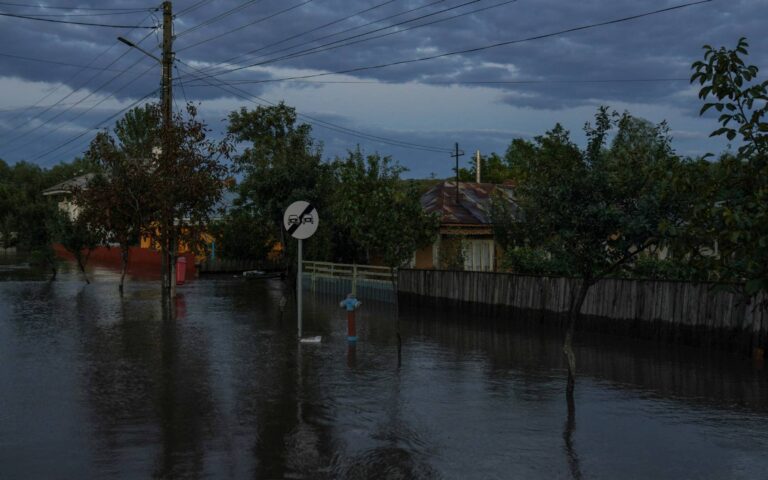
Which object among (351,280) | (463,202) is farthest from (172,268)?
(463,202)

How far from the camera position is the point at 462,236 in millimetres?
31406

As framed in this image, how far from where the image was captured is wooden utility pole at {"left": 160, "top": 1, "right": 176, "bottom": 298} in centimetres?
2749

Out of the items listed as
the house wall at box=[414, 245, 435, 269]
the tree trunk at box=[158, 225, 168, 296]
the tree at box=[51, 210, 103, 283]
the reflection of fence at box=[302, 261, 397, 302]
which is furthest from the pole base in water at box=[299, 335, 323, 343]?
the tree at box=[51, 210, 103, 283]

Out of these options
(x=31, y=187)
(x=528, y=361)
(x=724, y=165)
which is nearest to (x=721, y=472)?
(x=724, y=165)

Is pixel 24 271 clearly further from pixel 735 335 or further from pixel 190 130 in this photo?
pixel 735 335

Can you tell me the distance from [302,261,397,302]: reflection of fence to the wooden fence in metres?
2.99

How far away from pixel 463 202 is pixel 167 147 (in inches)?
537

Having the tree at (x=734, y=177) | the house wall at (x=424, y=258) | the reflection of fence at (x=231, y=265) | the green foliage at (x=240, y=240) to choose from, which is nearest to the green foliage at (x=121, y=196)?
the house wall at (x=424, y=258)

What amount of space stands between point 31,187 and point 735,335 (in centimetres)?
9121

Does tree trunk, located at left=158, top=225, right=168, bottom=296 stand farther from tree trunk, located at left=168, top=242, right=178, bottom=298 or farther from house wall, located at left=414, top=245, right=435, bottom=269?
house wall, located at left=414, top=245, right=435, bottom=269

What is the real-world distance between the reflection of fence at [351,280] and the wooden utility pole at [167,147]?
5.75m

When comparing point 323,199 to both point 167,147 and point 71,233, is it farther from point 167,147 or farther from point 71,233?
point 71,233

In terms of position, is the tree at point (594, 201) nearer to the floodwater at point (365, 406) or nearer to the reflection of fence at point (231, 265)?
the floodwater at point (365, 406)

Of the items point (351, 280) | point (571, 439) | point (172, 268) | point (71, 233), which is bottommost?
point (571, 439)
